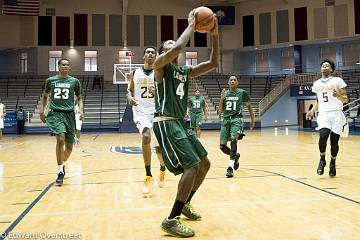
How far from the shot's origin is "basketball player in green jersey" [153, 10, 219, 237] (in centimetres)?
338

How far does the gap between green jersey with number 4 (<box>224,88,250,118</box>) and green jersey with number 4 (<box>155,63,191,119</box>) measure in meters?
3.57

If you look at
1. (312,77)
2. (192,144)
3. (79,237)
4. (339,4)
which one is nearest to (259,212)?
(192,144)

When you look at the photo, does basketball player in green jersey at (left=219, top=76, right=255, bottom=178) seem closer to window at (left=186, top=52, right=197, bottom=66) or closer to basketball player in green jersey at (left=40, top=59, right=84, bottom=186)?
basketball player in green jersey at (left=40, top=59, right=84, bottom=186)

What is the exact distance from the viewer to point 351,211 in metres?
4.02

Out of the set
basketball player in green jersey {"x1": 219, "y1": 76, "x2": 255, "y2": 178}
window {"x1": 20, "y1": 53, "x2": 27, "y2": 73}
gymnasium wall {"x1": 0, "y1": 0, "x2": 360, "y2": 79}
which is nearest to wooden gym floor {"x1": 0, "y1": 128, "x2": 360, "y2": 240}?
basketball player in green jersey {"x1": 219, "y1": 76, "x2": 255, "y2": 178}

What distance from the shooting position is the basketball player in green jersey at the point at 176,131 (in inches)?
133

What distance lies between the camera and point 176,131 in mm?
3518

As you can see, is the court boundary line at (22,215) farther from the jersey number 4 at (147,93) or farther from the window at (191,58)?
the window at (191,58)

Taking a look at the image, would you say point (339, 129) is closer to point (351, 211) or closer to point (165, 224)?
point (351, 211)

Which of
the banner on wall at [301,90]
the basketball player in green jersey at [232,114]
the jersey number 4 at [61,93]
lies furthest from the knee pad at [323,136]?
the banner on wall at [301,90]

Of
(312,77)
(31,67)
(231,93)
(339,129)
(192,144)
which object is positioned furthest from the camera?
(31,67)

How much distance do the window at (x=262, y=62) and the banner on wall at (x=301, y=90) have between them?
496cm

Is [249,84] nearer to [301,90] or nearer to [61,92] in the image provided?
[301,90]

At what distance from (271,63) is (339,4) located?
706 centimetres
